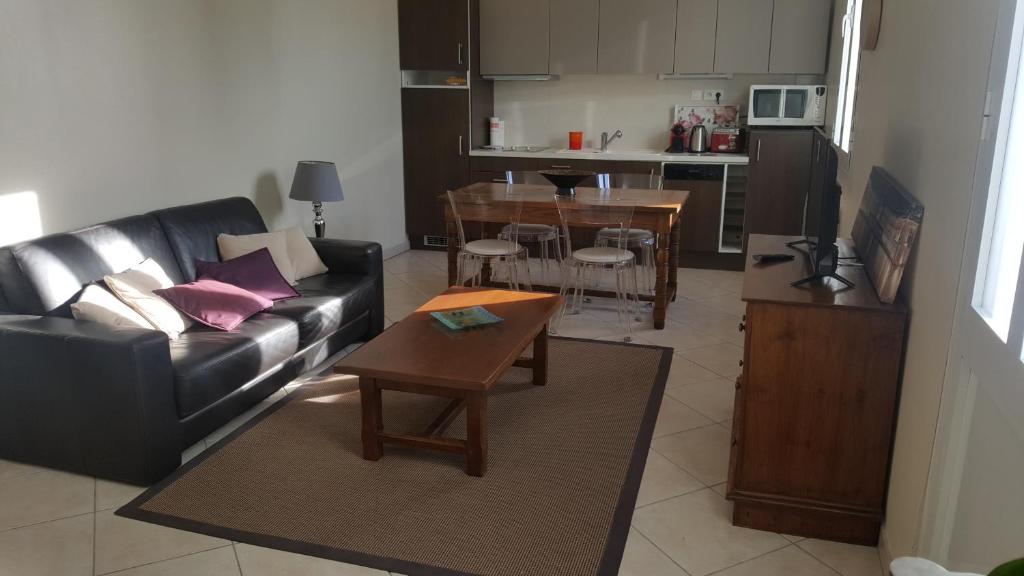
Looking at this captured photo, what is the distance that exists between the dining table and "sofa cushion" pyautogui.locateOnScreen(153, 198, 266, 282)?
1248 millimetres

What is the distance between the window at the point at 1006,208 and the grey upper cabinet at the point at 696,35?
481cm

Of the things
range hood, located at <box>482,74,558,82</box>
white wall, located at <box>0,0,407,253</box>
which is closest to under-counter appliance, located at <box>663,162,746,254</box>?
range hood, located at <box>482,74,558,82</box>

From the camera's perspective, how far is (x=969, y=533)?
1.86 m

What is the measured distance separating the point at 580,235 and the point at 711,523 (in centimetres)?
413

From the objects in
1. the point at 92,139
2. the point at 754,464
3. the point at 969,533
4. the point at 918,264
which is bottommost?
the point at 754,464

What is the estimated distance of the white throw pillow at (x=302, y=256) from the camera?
445 cm

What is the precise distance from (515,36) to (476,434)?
4.63 meters

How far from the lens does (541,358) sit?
3.95 m

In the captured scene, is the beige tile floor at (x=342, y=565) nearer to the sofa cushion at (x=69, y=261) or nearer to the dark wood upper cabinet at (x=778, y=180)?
the sofa cushion at (x=69, y=261)

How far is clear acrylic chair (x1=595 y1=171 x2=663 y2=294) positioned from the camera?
529cm

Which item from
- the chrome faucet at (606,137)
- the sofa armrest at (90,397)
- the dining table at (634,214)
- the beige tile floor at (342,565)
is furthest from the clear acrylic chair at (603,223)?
the sofa armrest at (90,397)

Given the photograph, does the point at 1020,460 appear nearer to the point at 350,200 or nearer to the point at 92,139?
the point at 92,139

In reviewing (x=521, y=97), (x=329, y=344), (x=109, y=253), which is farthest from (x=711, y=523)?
(x=521, y=97)

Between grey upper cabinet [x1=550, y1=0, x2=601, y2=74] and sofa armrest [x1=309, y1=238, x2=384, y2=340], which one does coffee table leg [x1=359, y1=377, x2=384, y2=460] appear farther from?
grey upper cabinet [x1=550, y1=0, x2=601, y2=74]
